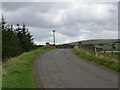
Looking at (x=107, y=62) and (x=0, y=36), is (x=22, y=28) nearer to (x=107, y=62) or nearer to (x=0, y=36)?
(x=0, y=36)

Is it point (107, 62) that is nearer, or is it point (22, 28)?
point (107, 62)

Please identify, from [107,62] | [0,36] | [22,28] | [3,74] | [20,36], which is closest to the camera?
[3,74]

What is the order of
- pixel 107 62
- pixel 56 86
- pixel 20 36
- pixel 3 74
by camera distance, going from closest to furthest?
pixel 56 86, pixel 3 74, pixel 107 62, pixel 20 36

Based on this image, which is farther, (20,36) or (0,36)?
(20,36)

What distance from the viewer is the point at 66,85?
12.8m

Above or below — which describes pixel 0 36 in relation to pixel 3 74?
above

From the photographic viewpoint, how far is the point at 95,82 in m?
13.4

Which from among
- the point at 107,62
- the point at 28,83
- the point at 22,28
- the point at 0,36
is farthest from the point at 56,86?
the point at 22,28

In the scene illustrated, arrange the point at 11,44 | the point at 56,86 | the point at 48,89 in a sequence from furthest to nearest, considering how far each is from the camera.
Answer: the point at 11,44
the point at 56,86
the point at 48,89

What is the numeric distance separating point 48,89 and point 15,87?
1.49 meters

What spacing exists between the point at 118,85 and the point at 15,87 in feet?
14.5

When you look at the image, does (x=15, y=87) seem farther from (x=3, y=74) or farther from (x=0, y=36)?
(x=0, y=36)

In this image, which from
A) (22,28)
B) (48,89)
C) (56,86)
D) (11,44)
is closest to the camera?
(48,89)

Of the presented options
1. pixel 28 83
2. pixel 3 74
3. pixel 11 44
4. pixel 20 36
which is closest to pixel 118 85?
pixel 28 83
